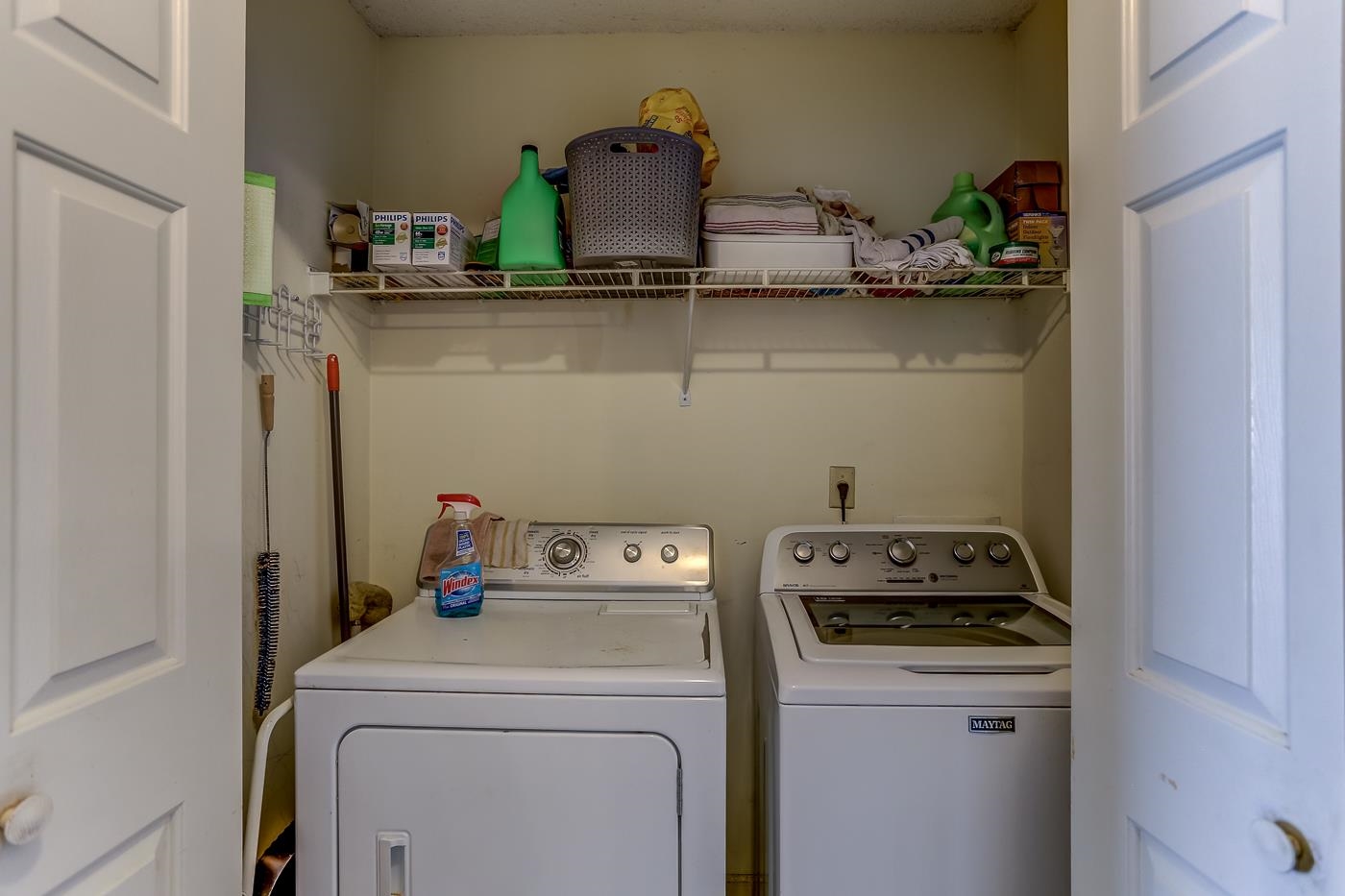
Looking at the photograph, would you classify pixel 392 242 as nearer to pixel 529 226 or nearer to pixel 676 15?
pixel 529 226

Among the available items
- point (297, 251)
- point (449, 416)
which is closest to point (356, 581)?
point (449, 416)

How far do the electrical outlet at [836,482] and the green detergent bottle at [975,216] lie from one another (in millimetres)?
661

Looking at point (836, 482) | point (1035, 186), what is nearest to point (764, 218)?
point (1035, 186)

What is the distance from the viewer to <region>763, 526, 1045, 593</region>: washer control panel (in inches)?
67.4

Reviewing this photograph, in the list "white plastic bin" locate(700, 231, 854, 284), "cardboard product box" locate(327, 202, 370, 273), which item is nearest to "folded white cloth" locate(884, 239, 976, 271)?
"white plastic bin" locate(700, 231, 854, 284)

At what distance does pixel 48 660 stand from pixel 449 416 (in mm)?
1356

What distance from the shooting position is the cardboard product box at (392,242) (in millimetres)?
1615

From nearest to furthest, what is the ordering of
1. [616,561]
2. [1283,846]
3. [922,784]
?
[1283,846] < [922,784] < [616,561]

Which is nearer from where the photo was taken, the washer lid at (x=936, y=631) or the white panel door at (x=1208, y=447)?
the white panel door at (x=1208, y=447)

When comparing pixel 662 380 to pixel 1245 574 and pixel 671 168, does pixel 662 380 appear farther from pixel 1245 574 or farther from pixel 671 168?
pixel 1245 574

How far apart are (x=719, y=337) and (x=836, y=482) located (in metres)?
0.54

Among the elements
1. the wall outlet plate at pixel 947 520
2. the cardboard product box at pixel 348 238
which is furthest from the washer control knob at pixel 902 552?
the cardboard product box at pixel 348 238

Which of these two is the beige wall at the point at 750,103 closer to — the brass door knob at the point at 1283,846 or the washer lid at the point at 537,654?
the washer lid at the point at 537,654

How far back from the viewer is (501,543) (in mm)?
1716
